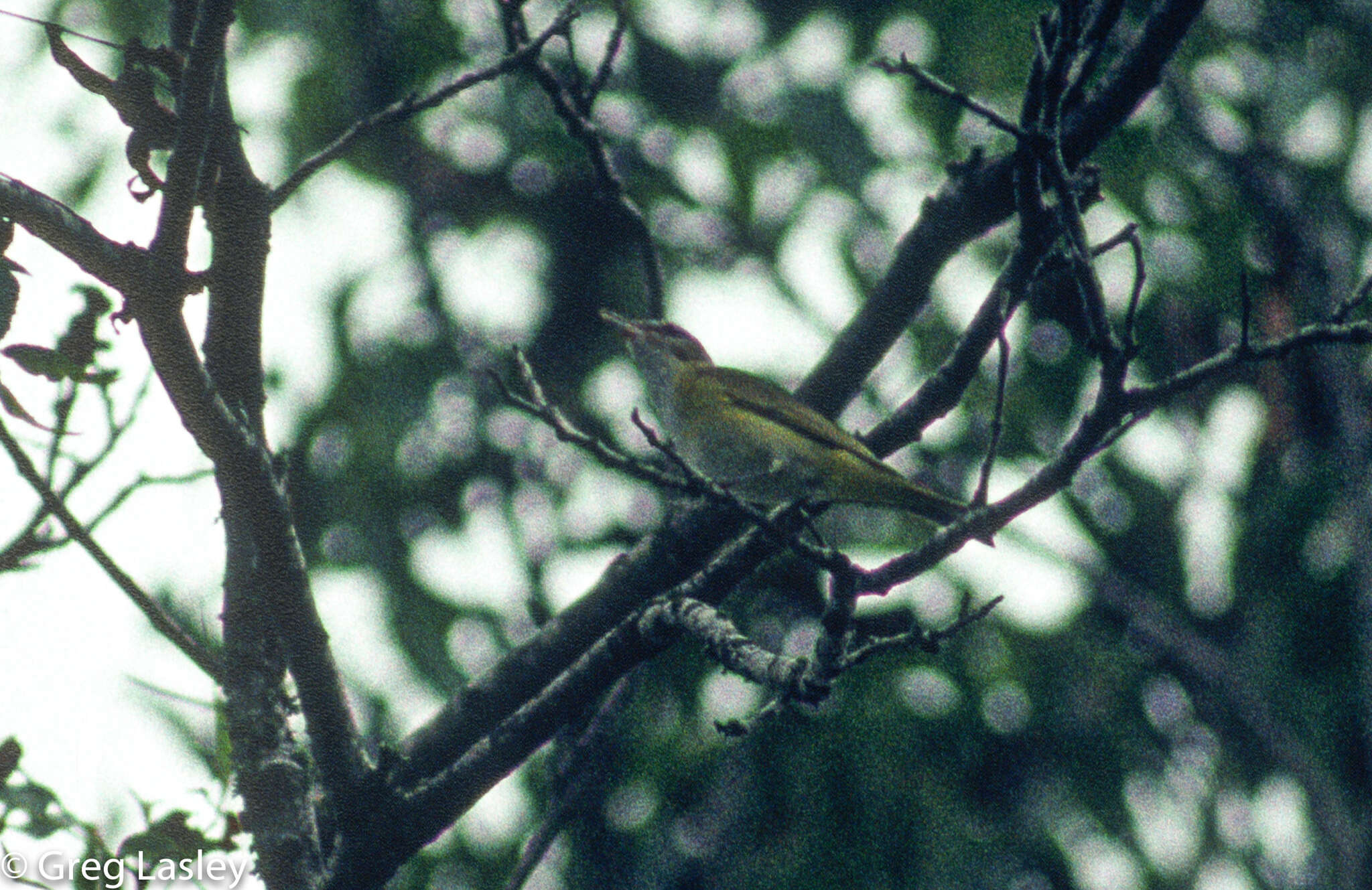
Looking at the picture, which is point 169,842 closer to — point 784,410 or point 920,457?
point 784,410

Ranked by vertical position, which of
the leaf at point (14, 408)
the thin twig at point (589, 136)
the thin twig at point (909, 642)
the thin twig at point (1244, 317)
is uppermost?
the thin twig at point (589, 136)

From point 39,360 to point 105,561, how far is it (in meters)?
0.56

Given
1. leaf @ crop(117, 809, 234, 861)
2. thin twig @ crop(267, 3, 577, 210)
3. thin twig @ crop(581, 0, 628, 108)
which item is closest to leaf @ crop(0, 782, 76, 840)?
leaf @ crop(117, 809, 234, 861)

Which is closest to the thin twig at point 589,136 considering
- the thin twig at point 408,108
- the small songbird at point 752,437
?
the thin twig at point 408,108

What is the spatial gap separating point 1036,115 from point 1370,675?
6589 millimetres

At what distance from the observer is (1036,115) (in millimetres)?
2473

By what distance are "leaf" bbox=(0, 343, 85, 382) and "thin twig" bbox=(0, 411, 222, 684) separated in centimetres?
30

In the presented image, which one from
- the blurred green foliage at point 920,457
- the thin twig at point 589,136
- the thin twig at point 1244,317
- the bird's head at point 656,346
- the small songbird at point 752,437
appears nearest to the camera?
the thin twig at point 1244,317

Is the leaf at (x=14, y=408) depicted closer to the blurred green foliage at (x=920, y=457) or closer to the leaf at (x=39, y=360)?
the leaf at (x=39, y=360)

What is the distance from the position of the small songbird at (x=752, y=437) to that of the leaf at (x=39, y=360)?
1.63 meters

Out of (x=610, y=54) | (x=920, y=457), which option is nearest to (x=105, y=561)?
(x=610, y=54)

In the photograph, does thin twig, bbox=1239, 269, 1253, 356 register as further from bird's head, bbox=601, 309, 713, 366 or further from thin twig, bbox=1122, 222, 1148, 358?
bird's head, bbox=601, 309, 713, 366

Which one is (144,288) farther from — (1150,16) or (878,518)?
(878,518)

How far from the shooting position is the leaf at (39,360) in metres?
2.55
